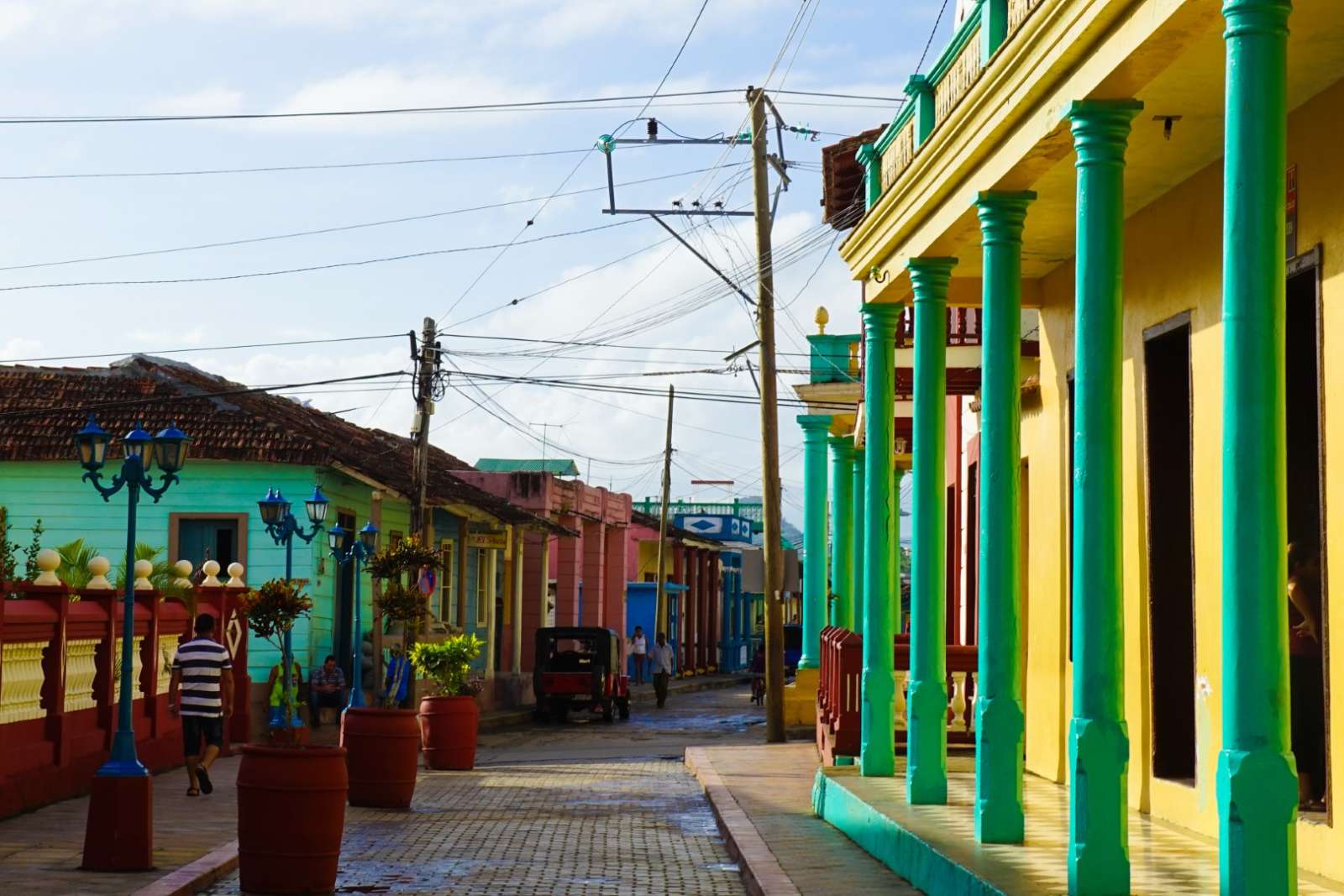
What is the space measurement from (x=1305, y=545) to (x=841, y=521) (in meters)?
15.6

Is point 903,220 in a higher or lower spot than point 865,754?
higher

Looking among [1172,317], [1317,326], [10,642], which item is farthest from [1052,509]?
[10,642]

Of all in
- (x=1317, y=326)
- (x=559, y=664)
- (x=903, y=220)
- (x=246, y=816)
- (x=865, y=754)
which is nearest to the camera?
(x=1317, y=326)

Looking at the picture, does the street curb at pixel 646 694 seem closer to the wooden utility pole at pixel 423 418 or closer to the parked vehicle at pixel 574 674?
the parked vehicle at pixel 574 674

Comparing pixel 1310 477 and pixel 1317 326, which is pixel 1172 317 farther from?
pixel 1317 326

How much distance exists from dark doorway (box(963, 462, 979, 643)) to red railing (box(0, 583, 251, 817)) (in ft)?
27.5

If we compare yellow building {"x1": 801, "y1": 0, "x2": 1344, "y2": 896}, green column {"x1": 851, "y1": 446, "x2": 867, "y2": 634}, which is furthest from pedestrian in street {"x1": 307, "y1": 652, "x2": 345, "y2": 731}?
yellow building {"x1": 801, "y1": 0, "x2": 1344, "y2": 896}

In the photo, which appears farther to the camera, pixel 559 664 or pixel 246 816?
pixel 559 664

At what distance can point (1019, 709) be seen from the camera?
9750mm

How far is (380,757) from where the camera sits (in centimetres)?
1576

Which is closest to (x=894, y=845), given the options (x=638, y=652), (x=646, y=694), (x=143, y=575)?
(x=143, y=575)

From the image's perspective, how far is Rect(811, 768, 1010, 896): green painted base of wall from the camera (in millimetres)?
8680

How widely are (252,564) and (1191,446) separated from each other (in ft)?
61.7

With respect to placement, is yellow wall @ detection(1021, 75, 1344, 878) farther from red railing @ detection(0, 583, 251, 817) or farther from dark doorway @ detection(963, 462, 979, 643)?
red railing @ detection(0, 583, 251, 817)
